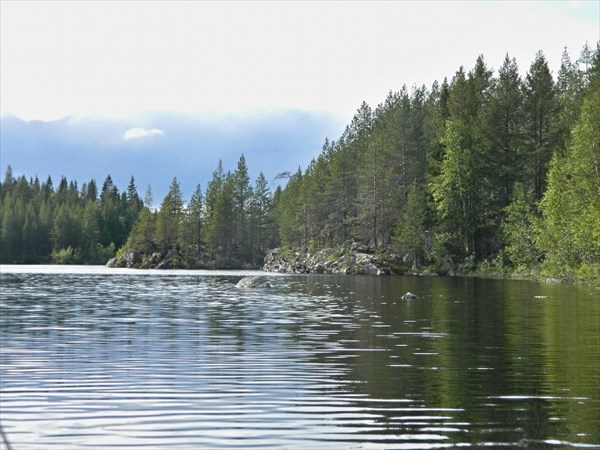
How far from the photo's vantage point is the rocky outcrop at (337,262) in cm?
10719

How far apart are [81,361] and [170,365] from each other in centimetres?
260

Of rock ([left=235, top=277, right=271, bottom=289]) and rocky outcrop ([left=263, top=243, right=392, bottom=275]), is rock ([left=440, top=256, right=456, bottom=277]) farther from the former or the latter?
rock ([left=235, top=277, right=271, bottom=289])

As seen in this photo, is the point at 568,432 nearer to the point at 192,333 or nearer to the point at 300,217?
the point at 192,333

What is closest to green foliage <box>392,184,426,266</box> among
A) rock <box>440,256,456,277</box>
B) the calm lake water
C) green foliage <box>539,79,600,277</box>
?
rock <box>440,256,456,277</box>

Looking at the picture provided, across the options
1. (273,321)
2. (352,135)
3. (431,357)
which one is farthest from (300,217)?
(431,357)

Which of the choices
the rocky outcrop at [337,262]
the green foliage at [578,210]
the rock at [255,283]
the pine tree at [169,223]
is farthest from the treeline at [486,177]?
the pine tree at [169,223]

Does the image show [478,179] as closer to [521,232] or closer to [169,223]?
[521,232]

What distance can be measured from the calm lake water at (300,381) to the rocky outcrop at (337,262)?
69046 millimetres

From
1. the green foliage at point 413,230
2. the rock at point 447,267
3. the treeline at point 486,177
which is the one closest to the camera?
the treeline at point 486,177

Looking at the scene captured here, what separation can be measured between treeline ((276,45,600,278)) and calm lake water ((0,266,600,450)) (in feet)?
135

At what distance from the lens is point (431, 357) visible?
74.5ft

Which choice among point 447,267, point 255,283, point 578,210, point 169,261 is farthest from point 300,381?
point 169,261

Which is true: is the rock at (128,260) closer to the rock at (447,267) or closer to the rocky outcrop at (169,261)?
the rocky outcrop at (169,261)

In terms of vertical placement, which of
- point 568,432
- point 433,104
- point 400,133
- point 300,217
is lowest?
point 568,432
